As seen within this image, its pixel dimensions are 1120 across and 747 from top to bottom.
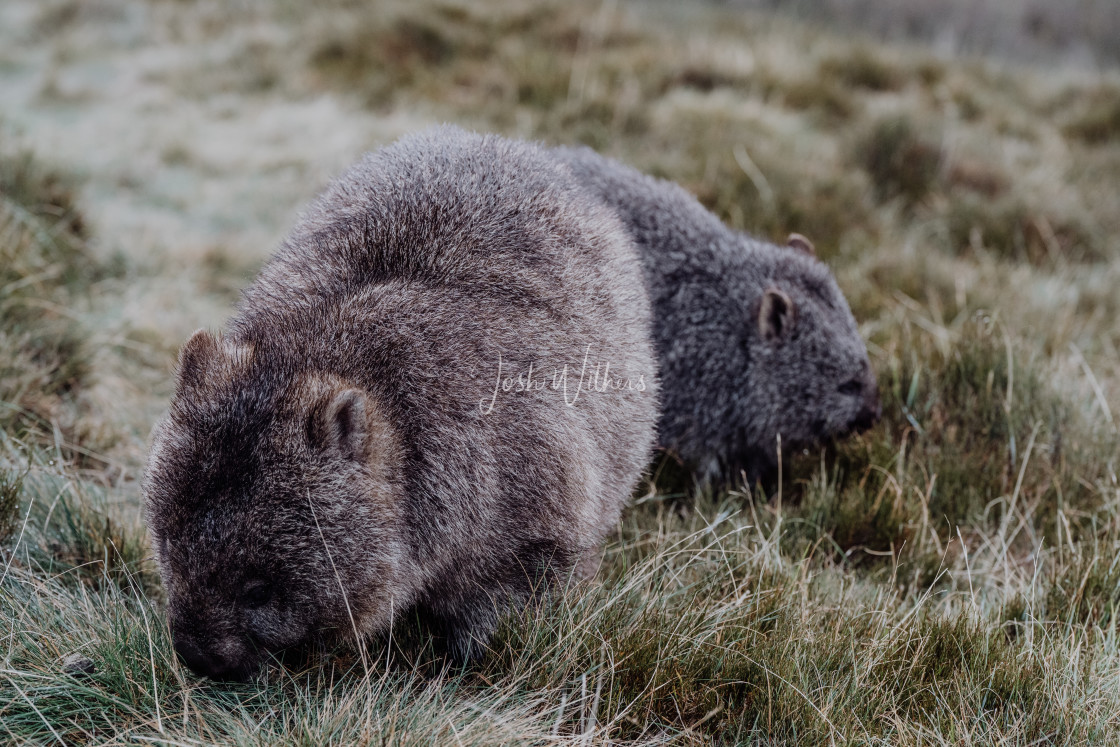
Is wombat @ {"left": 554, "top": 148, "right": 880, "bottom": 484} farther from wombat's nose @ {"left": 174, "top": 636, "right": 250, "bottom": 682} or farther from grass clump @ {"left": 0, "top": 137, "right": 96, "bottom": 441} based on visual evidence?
grass clump @ {"left": 0, "top": 137, "right": 96, "bottom": 441}

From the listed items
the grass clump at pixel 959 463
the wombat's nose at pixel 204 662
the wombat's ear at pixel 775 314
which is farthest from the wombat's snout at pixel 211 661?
the wombat's ear at pixel 775 314

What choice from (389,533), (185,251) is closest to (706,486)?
(389,533)

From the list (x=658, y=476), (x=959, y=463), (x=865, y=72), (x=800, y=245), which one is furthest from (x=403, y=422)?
(x=865, y=72)

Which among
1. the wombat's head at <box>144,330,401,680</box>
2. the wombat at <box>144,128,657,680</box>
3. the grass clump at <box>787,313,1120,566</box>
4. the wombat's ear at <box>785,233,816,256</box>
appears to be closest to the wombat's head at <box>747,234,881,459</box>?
the grass clump at <box>787,313,1120,566</box>

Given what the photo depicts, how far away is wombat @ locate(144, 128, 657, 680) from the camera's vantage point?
7.38ft

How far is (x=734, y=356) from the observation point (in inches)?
154

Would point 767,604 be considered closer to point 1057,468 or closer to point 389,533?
point 389,533

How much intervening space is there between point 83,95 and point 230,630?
8.07 m

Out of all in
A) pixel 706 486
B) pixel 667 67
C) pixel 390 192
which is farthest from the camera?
pixel 667 67

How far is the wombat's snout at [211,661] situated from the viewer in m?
2.25

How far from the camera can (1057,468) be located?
12.0 ft

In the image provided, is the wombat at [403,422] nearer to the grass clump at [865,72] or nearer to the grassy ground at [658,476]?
the grassy ground at [658,476]
